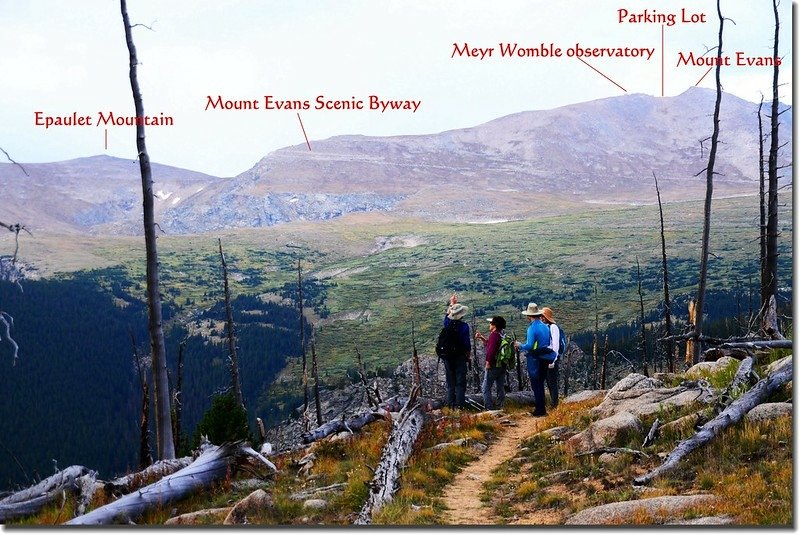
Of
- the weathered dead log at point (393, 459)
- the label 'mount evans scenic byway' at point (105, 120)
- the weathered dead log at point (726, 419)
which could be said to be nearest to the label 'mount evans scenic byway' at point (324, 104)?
the label 'mount evans scenic byway' at point (105, 120)

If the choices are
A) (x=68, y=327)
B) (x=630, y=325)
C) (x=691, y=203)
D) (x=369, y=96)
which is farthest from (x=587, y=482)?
(x=68, y=327)

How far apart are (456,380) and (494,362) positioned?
3.43 feet

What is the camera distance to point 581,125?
140 m

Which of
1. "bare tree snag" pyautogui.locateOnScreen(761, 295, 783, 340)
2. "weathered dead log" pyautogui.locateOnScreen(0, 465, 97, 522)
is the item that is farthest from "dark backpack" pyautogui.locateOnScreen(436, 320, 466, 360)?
"weathered dead log" pyautogui.locateOnScreen(0, 465, 97, 522)

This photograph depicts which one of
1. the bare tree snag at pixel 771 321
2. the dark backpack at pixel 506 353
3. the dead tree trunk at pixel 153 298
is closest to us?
the bare tree snag at pixel 771 321

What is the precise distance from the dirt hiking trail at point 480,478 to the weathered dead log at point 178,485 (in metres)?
3.44

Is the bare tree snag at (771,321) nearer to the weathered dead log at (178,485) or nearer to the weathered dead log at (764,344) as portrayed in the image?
the weathered dead log at (764,344)

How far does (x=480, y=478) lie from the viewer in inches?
441

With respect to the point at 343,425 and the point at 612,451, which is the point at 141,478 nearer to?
the point at 343,425

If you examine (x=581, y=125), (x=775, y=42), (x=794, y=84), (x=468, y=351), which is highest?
(x=581, y=125)

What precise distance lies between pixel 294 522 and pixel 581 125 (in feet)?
455

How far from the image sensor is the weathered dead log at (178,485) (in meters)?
10.0

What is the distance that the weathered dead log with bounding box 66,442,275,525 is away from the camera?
1004cm

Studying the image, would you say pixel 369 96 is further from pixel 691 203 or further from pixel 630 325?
pixel 691 203
